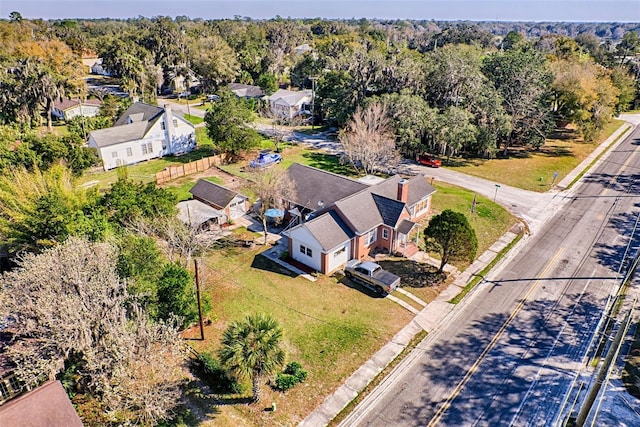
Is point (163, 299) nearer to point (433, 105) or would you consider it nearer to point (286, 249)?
point (286, 249)

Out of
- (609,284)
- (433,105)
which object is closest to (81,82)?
(433,105)

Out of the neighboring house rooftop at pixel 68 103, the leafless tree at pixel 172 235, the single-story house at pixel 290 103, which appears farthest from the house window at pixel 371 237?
the neighboring house rooftop at pixel 68 103

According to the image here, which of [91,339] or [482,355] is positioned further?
[482,355]

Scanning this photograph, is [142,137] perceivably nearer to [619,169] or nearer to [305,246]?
[305,246]

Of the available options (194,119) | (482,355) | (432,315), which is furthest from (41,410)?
(194,119)

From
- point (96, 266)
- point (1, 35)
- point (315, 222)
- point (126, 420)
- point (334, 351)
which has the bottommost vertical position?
point (334, 351)

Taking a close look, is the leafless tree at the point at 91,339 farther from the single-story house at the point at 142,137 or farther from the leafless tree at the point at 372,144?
the single-story house at the point at 142,137

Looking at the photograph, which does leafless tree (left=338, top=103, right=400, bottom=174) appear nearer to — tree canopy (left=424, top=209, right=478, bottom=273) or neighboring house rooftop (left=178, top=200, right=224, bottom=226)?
neighboring house rooftop (left=178, top=200, right=224, bottom=226)
